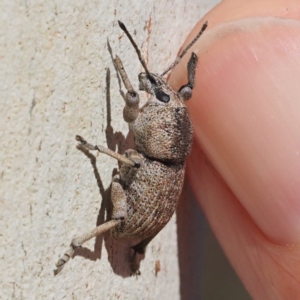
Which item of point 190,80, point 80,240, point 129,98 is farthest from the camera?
point 190,80

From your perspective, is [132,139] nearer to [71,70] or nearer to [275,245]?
[71,70]

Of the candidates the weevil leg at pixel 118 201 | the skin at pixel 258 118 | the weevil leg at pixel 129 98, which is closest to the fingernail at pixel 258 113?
the skin at pixel 258 118

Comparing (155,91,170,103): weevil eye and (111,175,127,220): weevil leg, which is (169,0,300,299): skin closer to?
(155,91,170,103): weevil eye

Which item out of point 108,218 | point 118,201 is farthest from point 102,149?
point 108,218

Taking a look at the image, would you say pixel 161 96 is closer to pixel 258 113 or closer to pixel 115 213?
pixel 258 113

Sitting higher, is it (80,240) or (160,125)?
(160,125)

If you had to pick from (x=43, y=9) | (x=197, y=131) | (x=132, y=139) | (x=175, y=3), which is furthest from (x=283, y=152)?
(x=43, y=9)

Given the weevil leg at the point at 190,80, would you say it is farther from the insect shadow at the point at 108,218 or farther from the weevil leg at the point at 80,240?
the weevil leg at the point at 80,240
